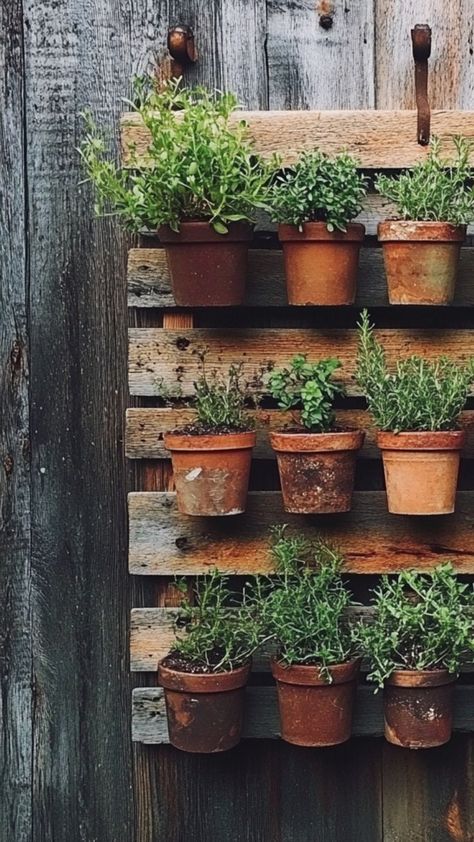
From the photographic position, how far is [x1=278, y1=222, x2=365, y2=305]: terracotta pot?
2.08 metres

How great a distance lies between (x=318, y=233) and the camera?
207 centimetres

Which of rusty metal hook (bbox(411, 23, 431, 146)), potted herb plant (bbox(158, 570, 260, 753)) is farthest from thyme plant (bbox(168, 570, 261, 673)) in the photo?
rusty metal hook (bbox(411, 23, 431, 146))

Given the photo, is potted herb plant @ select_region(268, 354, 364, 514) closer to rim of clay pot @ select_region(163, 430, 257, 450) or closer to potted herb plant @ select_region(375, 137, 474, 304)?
rim of clay pot @ select_region(163, 430, 257, 450)

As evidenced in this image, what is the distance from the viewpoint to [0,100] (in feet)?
7.83

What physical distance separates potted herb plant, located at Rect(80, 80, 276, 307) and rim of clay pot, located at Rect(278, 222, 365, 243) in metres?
0.08

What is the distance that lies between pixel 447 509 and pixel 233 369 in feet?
1.76

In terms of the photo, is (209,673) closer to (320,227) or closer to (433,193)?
(320,227)

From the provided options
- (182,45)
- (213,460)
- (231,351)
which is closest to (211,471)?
(213,460)

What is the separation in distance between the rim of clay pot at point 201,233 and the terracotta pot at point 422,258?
0.94 feet

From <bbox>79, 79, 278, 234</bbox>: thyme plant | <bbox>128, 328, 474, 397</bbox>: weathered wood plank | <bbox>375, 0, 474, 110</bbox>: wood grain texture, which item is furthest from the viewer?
<bbox>375, 0, 474, 110</bbox>: wood grain texture

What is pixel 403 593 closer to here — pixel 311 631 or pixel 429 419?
pixel 311 631

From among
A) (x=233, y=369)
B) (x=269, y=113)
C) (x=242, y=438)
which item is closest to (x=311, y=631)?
(x=242, y=438)

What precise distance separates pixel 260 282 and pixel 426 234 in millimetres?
392

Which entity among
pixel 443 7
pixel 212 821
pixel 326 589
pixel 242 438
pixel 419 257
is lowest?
→ pixel 212 821
